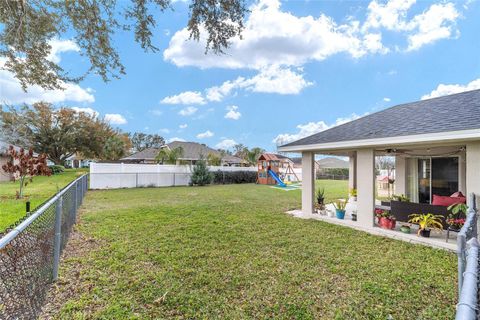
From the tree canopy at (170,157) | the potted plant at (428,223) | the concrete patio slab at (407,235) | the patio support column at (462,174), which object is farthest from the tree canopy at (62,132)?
the patio support column at (462,174)

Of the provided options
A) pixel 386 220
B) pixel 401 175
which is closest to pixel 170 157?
pixel 401 175

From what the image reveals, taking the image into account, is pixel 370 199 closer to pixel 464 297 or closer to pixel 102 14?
pixel 464 297

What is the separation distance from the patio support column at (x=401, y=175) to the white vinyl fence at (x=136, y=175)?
15.2 metres

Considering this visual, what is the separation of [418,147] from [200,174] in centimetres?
1576

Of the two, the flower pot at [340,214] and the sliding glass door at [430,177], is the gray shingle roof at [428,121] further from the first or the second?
the flower pot at [340,214]

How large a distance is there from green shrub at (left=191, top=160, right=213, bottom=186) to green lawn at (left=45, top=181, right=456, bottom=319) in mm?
13449

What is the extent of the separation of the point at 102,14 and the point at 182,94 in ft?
68.8

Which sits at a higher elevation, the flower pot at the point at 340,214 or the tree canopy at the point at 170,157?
the tree canopy at the point at 170,157

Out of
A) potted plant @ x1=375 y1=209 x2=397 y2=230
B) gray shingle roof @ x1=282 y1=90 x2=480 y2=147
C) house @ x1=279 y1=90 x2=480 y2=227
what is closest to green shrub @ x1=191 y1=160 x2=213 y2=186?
house @ x1=279 y1=90 x2=480 y2=227

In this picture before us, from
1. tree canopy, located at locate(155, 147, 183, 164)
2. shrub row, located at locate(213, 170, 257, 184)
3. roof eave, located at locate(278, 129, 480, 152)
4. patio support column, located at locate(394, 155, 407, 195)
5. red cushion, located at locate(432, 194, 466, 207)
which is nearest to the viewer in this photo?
roof eave, located at locate(278, 129, 480, 152)

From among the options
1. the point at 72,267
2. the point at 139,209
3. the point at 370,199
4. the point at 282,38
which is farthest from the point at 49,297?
the point at 282,38

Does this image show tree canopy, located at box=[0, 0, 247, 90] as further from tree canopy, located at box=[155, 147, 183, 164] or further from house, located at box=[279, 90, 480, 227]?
tree canopy, located at box=[155, 147, 183, 164]

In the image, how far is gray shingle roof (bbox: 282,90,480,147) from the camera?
5.44 metres

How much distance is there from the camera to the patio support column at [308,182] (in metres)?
8.38
